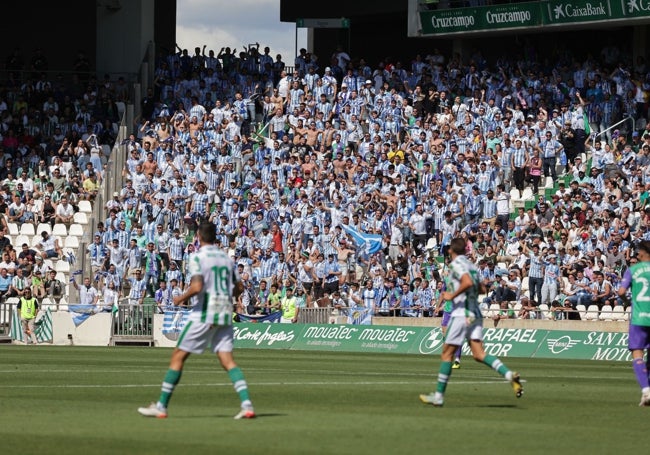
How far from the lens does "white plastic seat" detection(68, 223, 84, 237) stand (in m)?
44.9

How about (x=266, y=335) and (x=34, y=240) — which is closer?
(x=266, y=335)

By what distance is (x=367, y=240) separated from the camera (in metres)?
40.4

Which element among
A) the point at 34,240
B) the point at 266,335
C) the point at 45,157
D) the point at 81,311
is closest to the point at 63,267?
the point at 34,240

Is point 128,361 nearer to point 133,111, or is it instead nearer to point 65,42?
point 133,111

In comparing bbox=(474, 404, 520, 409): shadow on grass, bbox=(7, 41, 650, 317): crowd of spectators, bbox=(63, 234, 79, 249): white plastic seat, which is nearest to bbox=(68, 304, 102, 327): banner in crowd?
bbox=(7, 41, 650, 317): crowd of spectators

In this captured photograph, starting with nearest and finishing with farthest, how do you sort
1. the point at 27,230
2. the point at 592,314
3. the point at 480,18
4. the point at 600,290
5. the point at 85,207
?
1. the point at 592,314
2. the point at 600,290
3. the point at 27,230
4. the point at 85,207
5. the point at 480,18

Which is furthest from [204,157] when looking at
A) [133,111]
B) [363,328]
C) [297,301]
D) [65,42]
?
[65,42]

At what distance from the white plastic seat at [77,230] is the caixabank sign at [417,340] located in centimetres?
918

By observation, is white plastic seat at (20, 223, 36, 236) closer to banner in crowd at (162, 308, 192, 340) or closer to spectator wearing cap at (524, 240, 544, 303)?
banner in crowd at (162, 308, 192, 340)

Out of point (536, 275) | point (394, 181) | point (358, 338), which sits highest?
point (394, 181)

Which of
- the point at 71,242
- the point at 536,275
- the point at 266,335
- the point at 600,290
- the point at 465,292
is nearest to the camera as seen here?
the point at 465,292

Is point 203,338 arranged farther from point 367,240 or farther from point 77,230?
point 77,230

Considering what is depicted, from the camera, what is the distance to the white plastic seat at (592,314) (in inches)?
1337

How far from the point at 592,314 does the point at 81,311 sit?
1439 centimetres
